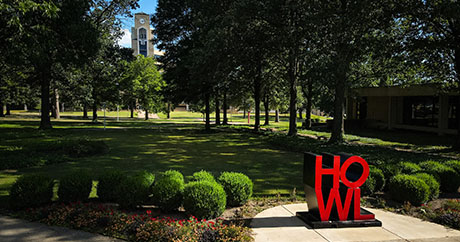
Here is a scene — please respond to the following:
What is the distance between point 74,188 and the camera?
7.08m

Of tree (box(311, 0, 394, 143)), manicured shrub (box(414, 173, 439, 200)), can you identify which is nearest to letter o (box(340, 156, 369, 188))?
manicured shrub (box(414, 173, 439, 200))

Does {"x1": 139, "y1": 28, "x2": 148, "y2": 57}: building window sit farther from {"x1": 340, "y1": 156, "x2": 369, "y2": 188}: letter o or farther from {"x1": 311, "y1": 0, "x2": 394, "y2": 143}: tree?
{"x1": 340, "y1": 156, "x2": 369, "y2": 188}: letter o

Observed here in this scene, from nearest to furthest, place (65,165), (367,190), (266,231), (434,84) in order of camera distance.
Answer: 1. (266,231)
2. (367,190)
3. (65,165)
4. (434,84)

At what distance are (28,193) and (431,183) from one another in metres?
9.60

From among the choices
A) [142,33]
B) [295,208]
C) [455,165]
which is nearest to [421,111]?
[455,165]

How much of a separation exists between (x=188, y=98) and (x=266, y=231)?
24636 millimetres

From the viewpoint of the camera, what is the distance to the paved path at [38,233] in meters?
5.49

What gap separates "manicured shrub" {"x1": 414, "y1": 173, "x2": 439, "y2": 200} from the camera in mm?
Result: 8062

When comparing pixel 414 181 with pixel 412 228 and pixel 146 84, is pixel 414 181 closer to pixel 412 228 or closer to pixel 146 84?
pixel 412 228

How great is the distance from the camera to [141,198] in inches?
272

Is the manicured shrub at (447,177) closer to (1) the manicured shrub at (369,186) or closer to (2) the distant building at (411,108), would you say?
(1) the manicured shrub at (369,186)

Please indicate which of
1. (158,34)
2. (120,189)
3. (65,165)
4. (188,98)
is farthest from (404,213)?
(158,34)

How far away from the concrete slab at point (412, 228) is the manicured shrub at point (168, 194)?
14.1 ft

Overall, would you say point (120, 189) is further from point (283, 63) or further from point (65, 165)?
point (283, 63)
